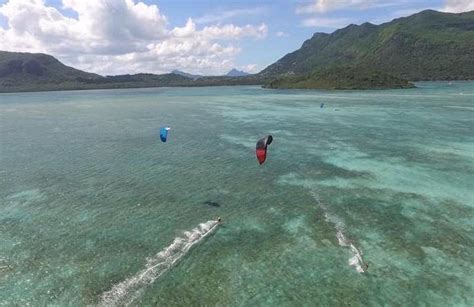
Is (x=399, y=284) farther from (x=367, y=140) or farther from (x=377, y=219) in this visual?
(x=367, y=140)

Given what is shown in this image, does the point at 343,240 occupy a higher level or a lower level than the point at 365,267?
lower

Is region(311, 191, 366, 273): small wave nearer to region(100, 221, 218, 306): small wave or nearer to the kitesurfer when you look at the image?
the kitesurfer

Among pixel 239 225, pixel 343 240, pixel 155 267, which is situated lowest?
pixel 343 240

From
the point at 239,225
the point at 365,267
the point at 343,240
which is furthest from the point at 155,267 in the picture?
the point at 343,240

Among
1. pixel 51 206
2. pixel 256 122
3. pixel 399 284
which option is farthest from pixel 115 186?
pixel 256 122

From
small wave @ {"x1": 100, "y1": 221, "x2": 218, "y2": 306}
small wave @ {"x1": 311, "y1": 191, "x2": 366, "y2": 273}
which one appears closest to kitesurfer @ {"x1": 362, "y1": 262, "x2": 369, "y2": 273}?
small wave @ {"x1": 311, "y1": 191, "x2": 366, "y2": 273}

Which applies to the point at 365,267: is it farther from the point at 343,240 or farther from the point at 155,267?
the point at 155,267

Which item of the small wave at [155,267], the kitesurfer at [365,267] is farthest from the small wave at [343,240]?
the small wave at [155,267]

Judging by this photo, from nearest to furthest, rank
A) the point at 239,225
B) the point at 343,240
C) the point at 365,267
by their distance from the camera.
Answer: the point at 365,267 < the point at 343,240 < the point at 239,225
